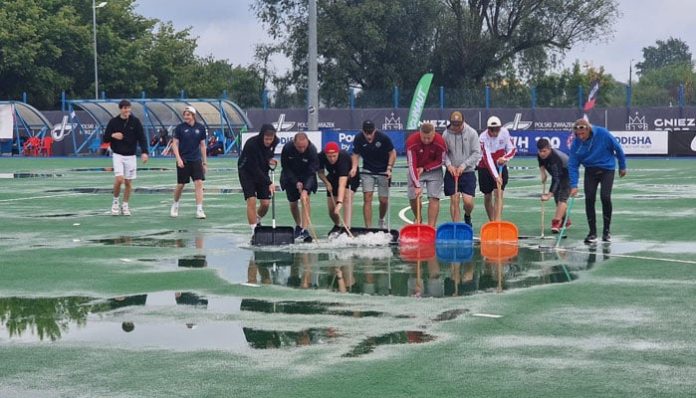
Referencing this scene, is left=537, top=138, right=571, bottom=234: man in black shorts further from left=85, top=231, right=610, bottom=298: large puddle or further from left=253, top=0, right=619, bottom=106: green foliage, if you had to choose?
left=253, top=0, right=619, bottom=106: green foliage

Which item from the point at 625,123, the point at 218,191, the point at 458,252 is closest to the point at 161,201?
the point at 218,191

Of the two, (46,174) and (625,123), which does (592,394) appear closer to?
(46,174)

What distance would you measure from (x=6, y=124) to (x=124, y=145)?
120ft

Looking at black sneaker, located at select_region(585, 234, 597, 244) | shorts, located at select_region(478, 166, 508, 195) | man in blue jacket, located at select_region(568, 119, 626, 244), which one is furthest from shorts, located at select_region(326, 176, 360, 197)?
black sneaker, located at select_region(585, 234, 597, 244)

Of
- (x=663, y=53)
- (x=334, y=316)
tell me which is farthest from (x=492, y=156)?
(x=663, y=53)

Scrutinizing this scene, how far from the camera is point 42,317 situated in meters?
10.6

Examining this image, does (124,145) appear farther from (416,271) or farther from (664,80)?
(664,80)

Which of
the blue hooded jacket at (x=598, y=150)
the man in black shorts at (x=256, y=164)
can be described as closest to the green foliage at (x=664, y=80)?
the blue hooded jacket at (x=598, y=150)

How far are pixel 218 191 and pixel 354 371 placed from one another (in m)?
19.3

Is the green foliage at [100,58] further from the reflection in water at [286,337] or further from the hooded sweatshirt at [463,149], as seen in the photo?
the reflection in water at [286,337]

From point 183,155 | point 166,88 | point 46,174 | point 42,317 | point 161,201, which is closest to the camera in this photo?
Answer: point 42,317

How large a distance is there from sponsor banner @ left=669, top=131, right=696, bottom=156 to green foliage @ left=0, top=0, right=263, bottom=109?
27527 millimetres

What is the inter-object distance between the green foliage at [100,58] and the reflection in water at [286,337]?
59798 mm

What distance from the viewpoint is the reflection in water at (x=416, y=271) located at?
12375 millimetres
